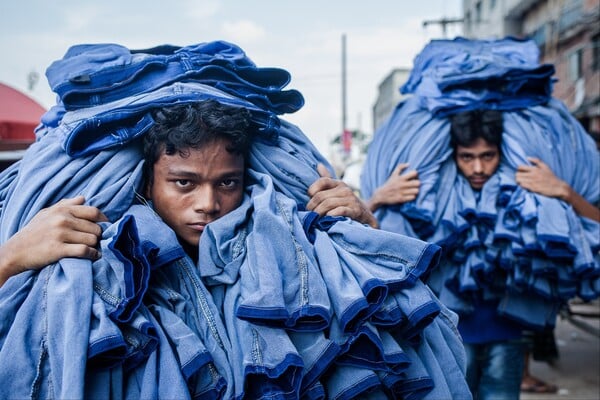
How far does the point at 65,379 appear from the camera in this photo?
4.34 ft

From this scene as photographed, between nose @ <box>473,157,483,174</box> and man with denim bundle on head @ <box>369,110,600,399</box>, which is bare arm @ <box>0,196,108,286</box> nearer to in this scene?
man with denim bundle on head @ <box>369,110,600,399</box>

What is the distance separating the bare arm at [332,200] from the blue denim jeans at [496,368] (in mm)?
1524

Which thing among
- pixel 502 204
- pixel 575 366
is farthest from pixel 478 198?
pixel 575 366

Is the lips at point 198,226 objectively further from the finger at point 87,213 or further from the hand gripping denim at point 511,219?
the hand gripping denim at point 511,219

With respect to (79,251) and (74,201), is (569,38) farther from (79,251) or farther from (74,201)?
(79,251)

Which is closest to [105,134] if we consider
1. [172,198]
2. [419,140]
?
[172,198]

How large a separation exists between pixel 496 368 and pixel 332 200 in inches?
68.7

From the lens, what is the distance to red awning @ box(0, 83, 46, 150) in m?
5.70

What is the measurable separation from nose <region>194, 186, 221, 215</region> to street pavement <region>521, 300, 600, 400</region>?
458 cm

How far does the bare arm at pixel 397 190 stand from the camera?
124 inches

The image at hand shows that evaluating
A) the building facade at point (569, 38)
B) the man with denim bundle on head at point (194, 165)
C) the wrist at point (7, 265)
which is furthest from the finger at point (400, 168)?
the building facade at point (569, 38)

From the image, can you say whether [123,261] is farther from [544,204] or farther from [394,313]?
[544,204]

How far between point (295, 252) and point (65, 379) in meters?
0.61

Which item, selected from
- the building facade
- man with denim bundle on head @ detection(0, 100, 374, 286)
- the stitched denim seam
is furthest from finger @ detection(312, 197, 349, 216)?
the building facade
